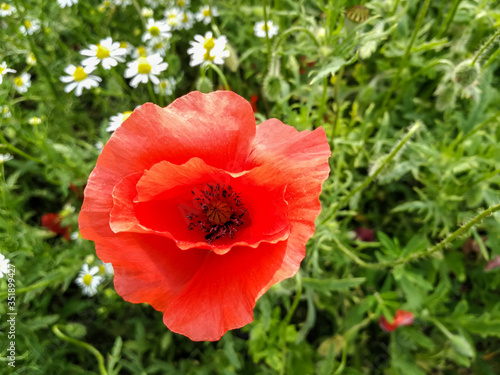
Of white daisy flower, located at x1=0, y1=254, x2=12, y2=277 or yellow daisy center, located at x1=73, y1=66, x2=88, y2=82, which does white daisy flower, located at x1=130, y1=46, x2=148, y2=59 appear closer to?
yellow daisy center, located at x1=73, y1=66, x2=88, y2=82

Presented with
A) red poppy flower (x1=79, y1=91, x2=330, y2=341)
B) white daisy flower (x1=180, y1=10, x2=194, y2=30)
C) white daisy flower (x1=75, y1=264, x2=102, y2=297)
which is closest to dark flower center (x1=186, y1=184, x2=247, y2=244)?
red poppy flower (x1=79, y1=91, x2=330, y2=341)

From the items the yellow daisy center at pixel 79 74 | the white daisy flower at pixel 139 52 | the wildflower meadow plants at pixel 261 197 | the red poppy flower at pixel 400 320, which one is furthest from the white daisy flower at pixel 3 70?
the red poppy flower at pixel 400 320

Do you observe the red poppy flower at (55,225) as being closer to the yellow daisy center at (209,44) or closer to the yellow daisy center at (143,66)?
the yellow daisy center at (143,66)

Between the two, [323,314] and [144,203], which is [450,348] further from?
[144,203]

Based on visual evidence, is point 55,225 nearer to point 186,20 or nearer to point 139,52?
point 139,52

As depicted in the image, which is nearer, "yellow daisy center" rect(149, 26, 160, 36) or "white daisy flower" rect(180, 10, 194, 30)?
"yellow daisy center" rect(149, 26, 160, 36)

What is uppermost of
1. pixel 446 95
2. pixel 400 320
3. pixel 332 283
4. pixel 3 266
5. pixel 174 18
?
pixel 174 18

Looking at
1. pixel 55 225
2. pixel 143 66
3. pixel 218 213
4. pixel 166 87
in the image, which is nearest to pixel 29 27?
pixel 166 87

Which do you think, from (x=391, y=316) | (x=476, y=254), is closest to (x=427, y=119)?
(x=476, y=254)
